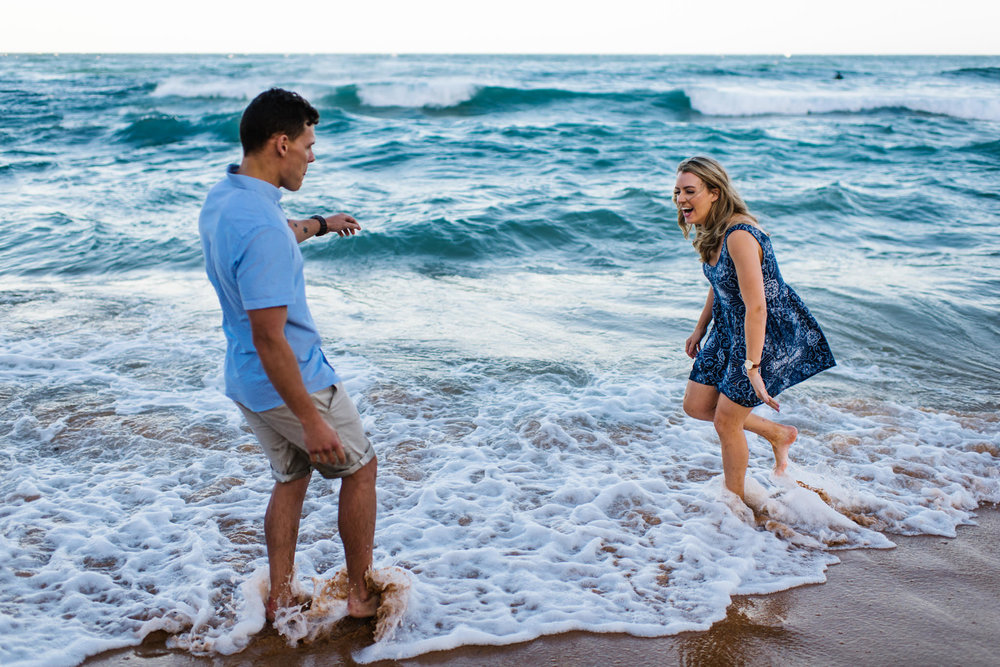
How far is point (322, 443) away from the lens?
2.49m

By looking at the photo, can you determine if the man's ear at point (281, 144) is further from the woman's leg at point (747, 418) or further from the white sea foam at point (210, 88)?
the white sea foam at point (210, 88)

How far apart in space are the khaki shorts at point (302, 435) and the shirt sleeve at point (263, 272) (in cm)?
43

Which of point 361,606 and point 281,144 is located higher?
point 281,144

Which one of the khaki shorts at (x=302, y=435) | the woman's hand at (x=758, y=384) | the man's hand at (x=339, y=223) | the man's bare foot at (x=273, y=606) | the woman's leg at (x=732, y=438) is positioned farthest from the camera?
the woman's leg at (x=732, y=438)

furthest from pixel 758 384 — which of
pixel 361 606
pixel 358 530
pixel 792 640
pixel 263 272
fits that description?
pixel 263 272

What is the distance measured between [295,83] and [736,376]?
37609 mm

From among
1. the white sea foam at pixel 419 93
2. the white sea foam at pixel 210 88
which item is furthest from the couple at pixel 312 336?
the white sea foam at pixel 210 88

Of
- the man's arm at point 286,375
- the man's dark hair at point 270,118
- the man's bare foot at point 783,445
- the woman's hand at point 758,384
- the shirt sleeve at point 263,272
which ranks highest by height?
the man's dark hair at point 270,118

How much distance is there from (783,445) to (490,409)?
2053 mm

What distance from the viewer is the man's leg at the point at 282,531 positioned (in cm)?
285

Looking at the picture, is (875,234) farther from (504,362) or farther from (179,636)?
(179,636)

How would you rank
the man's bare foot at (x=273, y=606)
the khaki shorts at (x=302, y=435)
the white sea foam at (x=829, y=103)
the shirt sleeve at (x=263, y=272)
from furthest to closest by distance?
1. the white sea foam at (x=829, y=103)
2. the man's bare foot at (x=273, y=606)
3. the khaki shorts at (x=302, y=435)
4. the shirt sleeve at (x=263, y=272)

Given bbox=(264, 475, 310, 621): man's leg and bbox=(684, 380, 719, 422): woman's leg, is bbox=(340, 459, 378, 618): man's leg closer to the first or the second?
bbox=(264, 475, 310, 621): man's leg

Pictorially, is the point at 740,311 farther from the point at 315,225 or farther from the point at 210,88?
the point at 210,88
